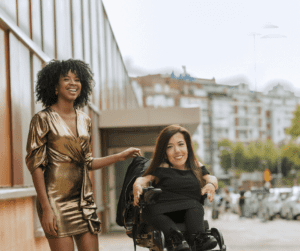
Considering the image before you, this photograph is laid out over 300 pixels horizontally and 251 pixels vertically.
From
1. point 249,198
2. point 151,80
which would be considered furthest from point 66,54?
point 151,80

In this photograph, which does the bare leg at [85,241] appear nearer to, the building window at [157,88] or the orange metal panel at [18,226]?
the orange metal panel at [18,226]

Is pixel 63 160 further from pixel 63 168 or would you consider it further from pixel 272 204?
pixel 272 204

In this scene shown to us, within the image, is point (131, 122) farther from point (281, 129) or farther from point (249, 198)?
point (281, 129)

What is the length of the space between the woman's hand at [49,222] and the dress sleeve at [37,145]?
0.26 meters

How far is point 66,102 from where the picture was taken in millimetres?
3408

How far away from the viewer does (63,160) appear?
10.7 feet

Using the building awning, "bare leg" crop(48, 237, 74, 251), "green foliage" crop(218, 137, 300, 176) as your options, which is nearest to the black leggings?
"bare leg" crop(48, 237, 74, 251)

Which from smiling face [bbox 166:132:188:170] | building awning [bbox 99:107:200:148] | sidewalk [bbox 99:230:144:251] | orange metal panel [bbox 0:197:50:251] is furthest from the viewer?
building awning [bbox 99:107:200:148]

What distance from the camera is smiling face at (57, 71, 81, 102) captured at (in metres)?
3.37

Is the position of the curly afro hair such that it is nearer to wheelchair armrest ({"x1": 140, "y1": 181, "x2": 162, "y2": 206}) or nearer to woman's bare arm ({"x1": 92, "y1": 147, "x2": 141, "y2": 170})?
woman's bare arm ({"x1": 92, "y1": 147, "x2": 141, "y2": 170})

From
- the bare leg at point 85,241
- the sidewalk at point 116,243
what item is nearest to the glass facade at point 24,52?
the bare leg at point 85,241

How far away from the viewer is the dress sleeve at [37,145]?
10.4ft

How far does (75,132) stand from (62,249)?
2.33ft

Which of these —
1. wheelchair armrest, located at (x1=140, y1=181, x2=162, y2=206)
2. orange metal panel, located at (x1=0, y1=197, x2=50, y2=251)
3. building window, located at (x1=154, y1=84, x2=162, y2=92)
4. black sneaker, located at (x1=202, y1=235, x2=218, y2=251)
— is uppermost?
building window, located at (x1=154, y1=84, x2=162, y2=92)
